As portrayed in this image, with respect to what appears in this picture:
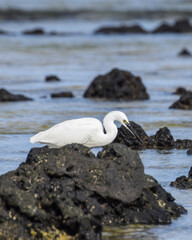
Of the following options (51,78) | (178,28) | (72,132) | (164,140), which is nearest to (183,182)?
(72,132)

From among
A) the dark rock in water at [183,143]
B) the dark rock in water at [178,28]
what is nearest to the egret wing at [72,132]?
the dark rock in water at [183,143]

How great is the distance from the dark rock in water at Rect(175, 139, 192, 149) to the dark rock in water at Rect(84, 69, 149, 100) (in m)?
6.90

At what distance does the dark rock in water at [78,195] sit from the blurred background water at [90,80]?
0.80 ft

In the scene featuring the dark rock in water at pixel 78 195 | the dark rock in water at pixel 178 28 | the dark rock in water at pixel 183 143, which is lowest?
the dark rock in water at pixel 183 143

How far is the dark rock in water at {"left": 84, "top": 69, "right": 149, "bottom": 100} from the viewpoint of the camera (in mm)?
18625

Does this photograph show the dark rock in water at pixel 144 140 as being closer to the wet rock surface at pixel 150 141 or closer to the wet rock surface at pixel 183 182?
the wet rock surface at pixel 150 141

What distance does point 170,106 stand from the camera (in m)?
16.6

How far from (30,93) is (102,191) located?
1288 cm

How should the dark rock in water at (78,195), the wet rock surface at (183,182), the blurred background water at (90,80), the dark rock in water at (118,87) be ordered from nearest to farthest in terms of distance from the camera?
the dark rock in water at (78,195), the wet rock surface at (183,182), the blurred background water at (90,80), the dark rock in water at (118,87)

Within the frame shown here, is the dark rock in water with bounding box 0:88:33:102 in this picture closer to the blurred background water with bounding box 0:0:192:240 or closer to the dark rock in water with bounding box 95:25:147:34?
the blurred background water with bounding box 0:0:192:240

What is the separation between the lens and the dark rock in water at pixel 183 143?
11.5 m

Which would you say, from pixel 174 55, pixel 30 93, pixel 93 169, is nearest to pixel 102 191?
pixel 93 169

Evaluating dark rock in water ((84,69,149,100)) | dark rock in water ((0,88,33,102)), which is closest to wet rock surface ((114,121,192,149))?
dark rock in water ((0,88,33,102))

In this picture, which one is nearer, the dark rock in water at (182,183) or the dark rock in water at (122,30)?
the dark rock in water at (182,183)
